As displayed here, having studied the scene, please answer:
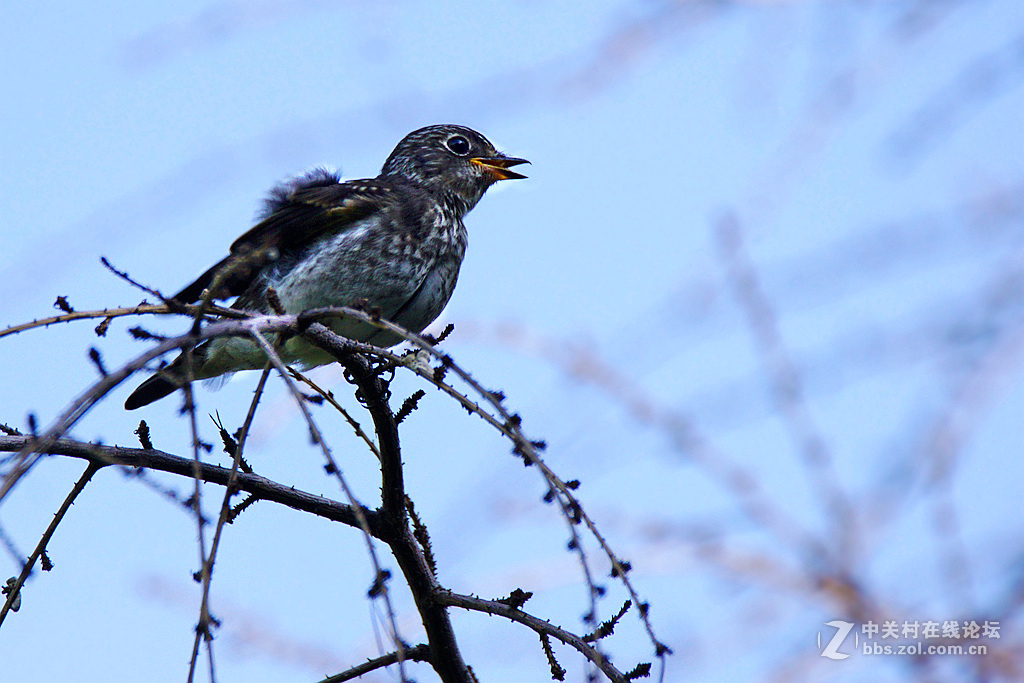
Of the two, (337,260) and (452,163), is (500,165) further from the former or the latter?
(337,260)

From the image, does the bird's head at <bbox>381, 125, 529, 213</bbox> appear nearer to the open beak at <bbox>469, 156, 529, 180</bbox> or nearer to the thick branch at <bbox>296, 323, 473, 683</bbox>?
the open beak at <bbox>469, 156, 529, 180</bbox>

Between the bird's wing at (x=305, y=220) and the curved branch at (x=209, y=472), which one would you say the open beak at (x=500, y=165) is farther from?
the curved branch at (x=209, y=472)

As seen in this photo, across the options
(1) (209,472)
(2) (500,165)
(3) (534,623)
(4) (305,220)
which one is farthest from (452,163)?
(3) (534,623)

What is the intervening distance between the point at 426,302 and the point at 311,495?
87.5 inches

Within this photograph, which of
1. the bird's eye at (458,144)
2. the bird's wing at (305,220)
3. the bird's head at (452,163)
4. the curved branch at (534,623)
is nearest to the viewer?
the curved branch at (534,623)

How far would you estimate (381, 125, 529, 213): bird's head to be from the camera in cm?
577

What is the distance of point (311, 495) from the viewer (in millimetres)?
2793

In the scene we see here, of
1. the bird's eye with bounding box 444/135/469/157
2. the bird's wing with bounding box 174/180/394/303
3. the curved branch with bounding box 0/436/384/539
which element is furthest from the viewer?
the bird's eye with bounding box 444/135/469/157

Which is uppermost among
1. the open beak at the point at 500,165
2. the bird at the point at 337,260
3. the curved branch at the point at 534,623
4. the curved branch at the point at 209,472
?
the open beak at the point at 500,165

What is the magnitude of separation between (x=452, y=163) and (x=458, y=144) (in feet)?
1.10

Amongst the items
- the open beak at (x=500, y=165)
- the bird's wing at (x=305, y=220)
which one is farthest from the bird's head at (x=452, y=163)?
the bird's wing at (x=305, y=220)

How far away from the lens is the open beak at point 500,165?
234 inches

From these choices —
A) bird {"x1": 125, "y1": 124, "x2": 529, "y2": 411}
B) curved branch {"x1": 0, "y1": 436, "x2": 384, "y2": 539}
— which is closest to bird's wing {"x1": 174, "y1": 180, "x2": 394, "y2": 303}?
bird {"x1": 125, "y1": 124, "x2": 529, "y2": 411}

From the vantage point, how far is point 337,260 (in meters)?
4.74
